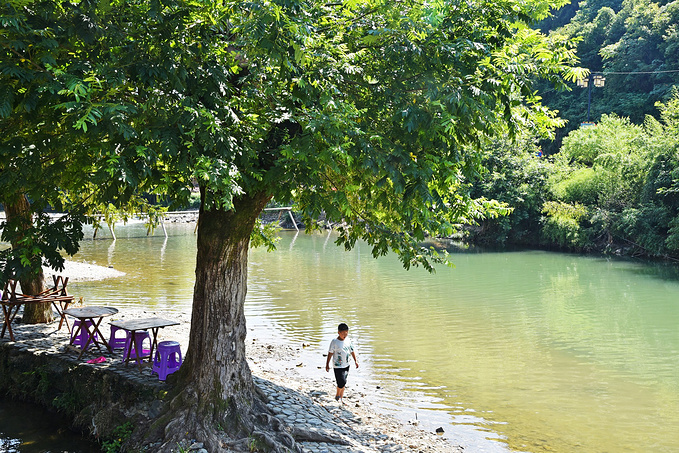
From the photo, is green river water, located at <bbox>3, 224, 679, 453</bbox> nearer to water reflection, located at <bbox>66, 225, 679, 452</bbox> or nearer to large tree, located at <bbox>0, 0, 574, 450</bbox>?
water reflection, located at <bbox>66, 225, 679, 452</bbox>

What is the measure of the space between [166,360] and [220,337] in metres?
1.27

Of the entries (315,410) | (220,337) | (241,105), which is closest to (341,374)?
(315,410)

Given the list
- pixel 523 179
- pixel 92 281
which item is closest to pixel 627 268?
pixel 523 179

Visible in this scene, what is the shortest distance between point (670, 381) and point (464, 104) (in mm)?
9758

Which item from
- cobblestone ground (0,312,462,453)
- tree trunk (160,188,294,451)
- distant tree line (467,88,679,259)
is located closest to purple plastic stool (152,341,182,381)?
cobblestone ground (0,312,462,453)

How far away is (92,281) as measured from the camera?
22672 mm

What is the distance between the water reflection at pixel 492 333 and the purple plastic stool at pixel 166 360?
3.93 meters

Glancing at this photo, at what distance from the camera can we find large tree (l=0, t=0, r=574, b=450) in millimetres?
5441

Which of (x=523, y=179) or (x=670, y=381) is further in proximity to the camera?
(x=523, y=179)

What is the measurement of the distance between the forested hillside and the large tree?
153ft

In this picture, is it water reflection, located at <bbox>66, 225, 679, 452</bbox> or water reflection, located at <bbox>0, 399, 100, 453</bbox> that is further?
water reflection, located at <bbox>66, 225, 679, 452</bbox>

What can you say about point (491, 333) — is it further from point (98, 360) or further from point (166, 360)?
point (98, 360)

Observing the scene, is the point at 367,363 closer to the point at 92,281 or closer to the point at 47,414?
the point at 47,414

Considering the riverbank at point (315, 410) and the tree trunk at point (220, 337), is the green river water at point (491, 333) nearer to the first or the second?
the riverbank at point (315, 410)
